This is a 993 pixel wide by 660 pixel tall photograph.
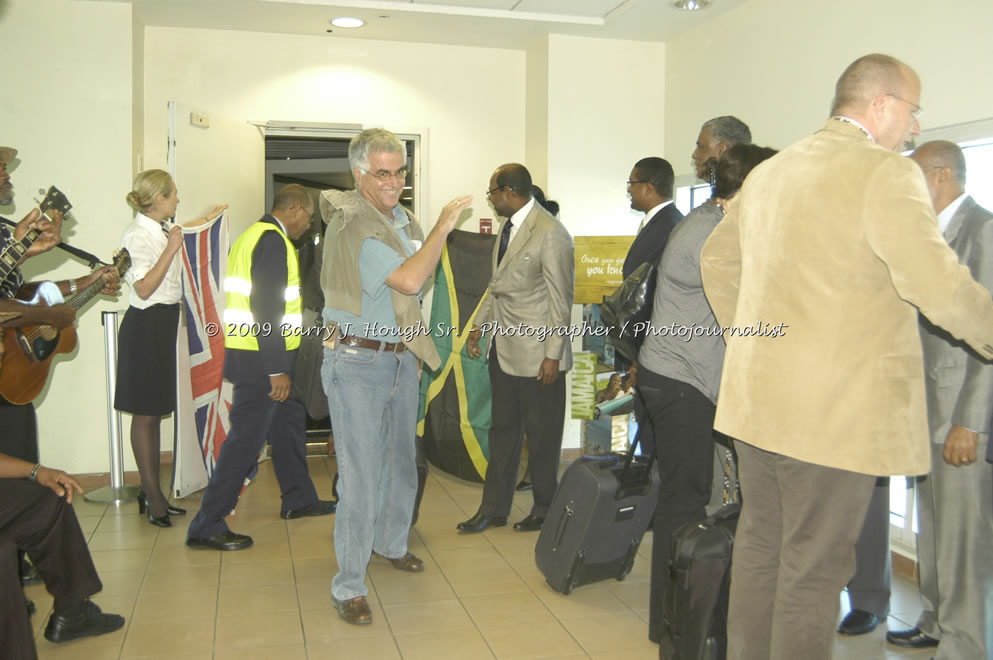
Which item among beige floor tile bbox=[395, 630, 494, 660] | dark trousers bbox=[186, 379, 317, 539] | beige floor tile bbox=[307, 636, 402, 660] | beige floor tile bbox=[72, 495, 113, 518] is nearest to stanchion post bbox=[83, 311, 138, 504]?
beige floor tile bbox=[72, 495, 113, 518]

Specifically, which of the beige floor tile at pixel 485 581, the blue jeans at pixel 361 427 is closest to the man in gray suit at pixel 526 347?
the beige floor tile at pixel 485 581

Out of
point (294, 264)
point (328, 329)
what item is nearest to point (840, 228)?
point (328, 329)

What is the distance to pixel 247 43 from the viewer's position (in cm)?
568

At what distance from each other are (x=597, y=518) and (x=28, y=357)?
Result: 2.33 metres

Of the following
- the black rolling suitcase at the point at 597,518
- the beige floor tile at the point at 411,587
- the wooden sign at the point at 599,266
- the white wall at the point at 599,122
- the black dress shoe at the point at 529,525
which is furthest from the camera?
the white wall at the point at 599,122

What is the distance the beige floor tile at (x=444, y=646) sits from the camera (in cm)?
279

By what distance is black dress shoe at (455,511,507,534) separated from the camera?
4.11 metres

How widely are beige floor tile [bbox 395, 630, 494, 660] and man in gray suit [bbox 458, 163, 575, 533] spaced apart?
1162 millimetres

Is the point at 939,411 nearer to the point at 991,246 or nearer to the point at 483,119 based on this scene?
the point at 991,246

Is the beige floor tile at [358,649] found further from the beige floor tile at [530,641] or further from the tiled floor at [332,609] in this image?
the beige floor tile at [530,641]

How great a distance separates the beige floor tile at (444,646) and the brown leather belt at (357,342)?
1.01 m

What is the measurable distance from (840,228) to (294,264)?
2607mm

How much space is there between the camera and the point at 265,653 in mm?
2785

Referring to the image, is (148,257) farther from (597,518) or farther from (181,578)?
(597,518)
